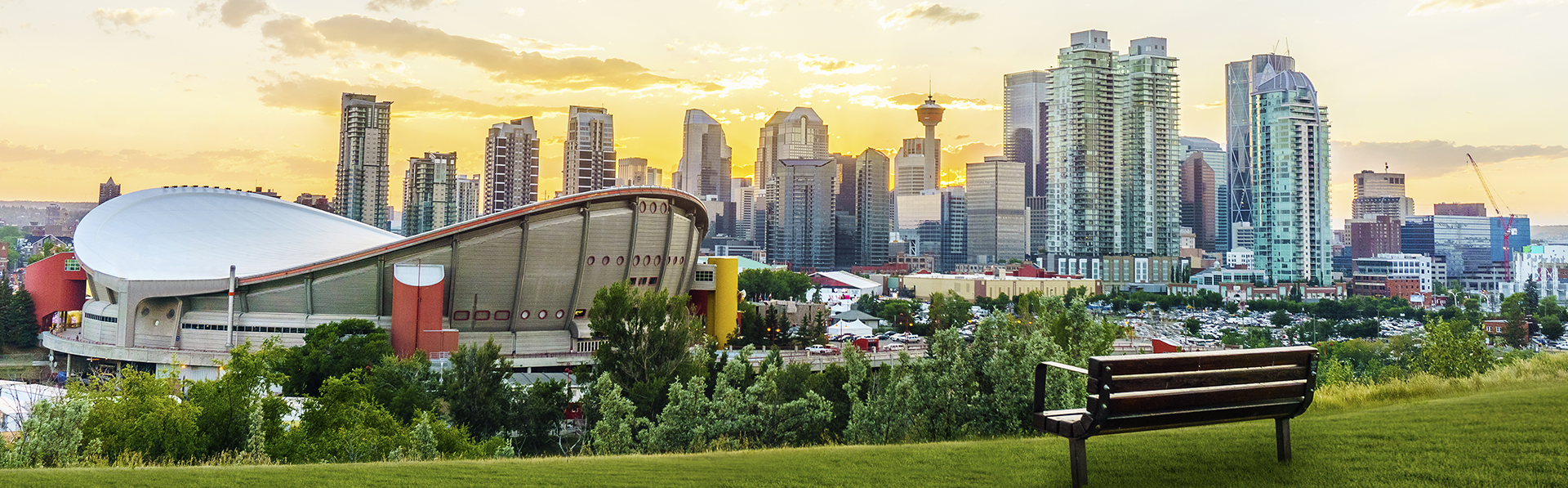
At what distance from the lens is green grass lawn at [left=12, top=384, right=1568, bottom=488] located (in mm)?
7203

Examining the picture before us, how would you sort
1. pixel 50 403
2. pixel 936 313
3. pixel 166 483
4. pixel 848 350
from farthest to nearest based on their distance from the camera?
1. pixel 936 313
2. pixel 848 350
3. pixel 50 403
4. pixel 166 483

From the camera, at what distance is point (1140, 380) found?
6.96m

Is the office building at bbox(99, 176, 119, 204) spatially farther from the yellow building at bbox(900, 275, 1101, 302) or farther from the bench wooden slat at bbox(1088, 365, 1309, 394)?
the bench wooden slat at bbox(1088, 365, 1309, 394)

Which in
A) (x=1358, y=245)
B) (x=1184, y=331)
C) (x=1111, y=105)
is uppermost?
(x=1111, y=105)

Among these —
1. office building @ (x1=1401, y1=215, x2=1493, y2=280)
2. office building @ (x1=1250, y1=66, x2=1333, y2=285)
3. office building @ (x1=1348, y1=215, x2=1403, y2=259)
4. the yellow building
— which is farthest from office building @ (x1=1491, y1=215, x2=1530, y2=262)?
the yellow building

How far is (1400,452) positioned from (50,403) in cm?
1946

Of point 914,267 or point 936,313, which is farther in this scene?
point 914,267

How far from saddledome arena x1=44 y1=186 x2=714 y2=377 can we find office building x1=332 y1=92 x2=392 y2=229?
92.8m

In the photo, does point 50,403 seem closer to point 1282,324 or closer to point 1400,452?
point 1400,452

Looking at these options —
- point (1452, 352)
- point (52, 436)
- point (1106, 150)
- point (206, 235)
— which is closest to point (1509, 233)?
point (1106, 150)

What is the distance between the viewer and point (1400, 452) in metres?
7.61

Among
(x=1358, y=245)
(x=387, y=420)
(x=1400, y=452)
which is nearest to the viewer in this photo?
(x=1400, y=452)

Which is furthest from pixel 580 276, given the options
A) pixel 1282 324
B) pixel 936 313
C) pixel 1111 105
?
pixel 1111 105

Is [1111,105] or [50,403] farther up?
[1111,105]
